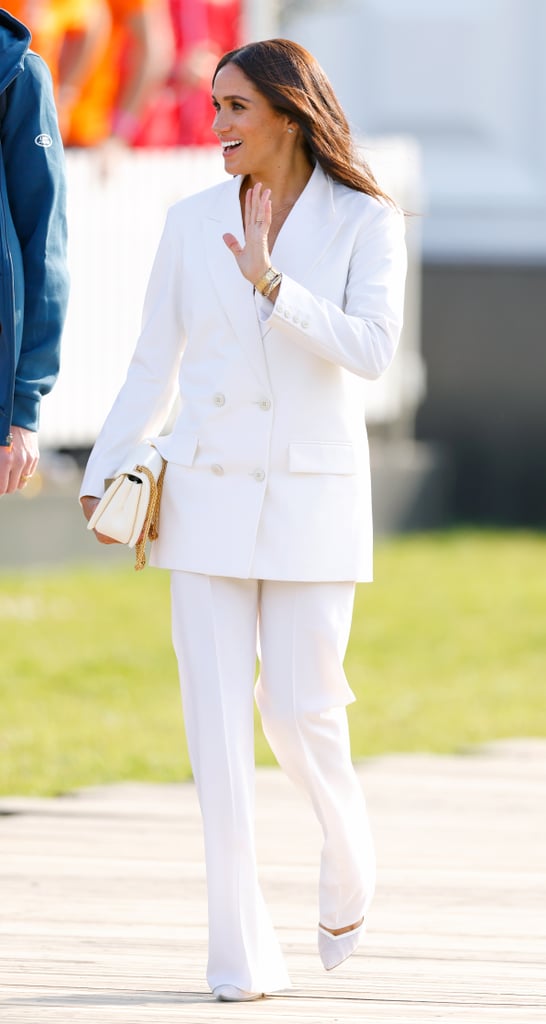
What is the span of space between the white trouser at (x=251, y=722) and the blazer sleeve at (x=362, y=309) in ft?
1.42

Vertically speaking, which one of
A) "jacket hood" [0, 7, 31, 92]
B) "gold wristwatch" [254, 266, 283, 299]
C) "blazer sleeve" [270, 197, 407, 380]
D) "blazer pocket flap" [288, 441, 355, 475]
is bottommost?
"blazer pocket flap" [288, 441, 355, 475]

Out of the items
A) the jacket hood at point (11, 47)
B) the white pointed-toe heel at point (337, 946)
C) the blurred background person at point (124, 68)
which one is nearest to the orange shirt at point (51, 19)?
the blurred background person at point (124, 68)

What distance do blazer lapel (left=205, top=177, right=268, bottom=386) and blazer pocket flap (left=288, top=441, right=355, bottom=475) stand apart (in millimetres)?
134

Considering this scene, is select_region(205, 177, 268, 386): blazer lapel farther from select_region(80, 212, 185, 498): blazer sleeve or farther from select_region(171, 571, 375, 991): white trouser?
select_region(171, 571, 375, 991): white trouser

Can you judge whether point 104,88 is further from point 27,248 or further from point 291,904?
point 27,248

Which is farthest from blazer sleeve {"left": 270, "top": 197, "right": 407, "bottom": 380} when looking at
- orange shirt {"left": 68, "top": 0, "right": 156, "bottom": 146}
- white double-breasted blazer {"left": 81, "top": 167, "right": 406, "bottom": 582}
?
orange shirt {"left": 68, "top": 0, "right": 156, "bottom": 146}

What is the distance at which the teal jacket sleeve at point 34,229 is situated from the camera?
3758 mm

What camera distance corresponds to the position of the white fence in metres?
9.78

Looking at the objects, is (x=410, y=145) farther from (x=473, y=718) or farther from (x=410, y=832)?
(x=410, y=832)

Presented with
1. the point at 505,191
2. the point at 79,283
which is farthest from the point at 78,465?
the point at 505,191

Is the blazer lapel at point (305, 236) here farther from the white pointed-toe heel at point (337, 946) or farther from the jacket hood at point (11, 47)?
the white pointed-toe heel at point (337, 946)

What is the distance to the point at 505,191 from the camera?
45.7 ft

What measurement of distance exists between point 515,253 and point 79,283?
440cm

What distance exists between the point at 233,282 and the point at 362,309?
243 millimetres
